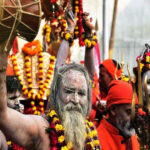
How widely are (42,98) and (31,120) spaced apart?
2.81 m

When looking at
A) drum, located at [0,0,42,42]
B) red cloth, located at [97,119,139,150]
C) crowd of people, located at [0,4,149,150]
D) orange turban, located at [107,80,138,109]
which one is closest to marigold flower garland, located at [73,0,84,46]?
crowd of people, located at [0,4,149,150]

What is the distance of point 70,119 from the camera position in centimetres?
430

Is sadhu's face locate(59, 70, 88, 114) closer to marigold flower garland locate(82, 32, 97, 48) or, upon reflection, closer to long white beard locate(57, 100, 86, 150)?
long white beard locate(57, 100, 86, 150)

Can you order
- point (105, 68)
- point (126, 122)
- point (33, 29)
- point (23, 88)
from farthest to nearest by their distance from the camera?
point (105, 68) → point (23, 88) → point (126, 122) → point (33, 29)

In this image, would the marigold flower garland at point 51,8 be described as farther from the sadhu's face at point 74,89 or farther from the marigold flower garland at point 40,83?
the sadhu's face at point 74,89

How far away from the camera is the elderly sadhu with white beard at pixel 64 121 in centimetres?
385

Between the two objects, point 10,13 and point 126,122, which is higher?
point 10,13

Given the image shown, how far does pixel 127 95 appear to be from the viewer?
523cm

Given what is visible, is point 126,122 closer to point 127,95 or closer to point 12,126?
point 127,95

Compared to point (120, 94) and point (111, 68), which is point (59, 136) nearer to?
point (120, 94)

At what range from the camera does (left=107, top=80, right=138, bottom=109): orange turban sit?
5.19 meters

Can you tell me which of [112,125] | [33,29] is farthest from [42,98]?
[33,29]

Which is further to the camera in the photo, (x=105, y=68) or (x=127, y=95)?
(x=105, y=68)

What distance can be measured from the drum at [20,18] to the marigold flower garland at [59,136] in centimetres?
115
